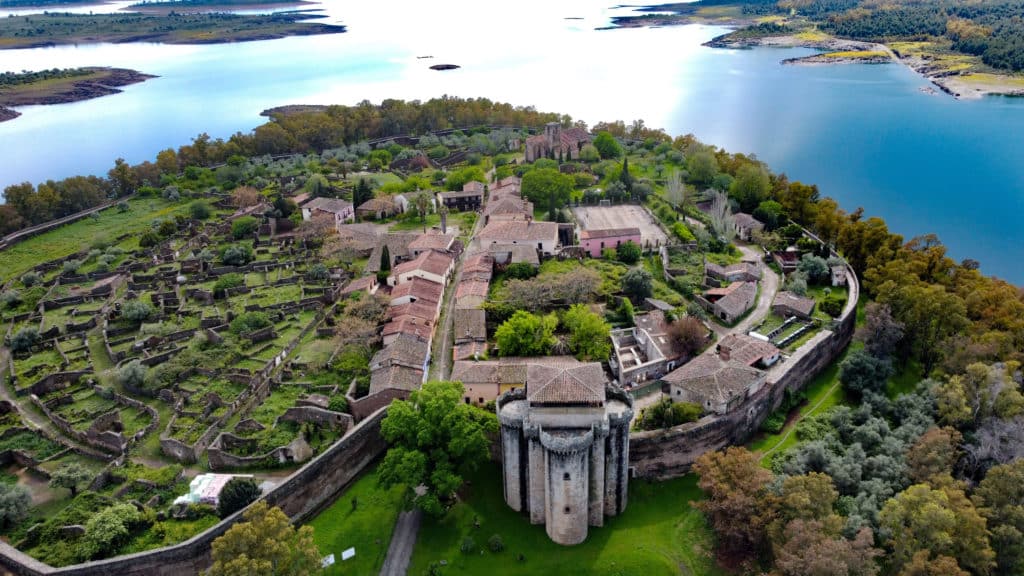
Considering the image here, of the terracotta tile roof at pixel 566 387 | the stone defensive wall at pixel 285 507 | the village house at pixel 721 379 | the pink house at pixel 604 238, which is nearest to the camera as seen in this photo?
the stone defensive wall at pixel 285 507

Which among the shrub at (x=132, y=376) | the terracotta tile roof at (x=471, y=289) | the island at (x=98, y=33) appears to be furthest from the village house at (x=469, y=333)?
the island at (x=98, y=33)

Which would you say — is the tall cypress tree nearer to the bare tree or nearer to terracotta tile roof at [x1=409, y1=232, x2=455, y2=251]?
the bare tree

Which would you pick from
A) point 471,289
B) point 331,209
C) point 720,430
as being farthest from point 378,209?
point 720,430

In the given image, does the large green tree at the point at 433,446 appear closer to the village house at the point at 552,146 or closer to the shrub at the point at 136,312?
the shrub at the point at 136,312

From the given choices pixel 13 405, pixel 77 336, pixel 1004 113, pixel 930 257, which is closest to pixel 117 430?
pixel 13 405

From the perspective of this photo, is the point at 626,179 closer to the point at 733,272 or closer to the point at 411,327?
the point at 733,272

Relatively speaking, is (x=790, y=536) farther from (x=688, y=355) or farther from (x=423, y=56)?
(x=423, y=56)
